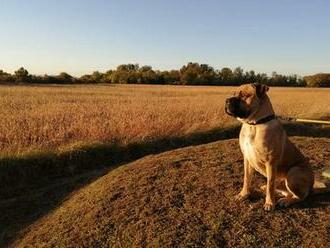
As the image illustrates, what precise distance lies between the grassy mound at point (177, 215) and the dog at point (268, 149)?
0.23 metres

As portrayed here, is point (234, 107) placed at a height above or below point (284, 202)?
above

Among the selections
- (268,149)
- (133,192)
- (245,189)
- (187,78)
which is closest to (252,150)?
(268,149)

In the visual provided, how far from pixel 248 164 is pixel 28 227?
10.3 feet

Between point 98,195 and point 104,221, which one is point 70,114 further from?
point 104,221

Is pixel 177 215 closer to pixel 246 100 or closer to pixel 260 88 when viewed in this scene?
pixel 246 100

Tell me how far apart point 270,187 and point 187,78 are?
6624 cm

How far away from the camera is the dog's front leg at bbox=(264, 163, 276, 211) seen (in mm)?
5366

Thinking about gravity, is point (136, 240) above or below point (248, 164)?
below

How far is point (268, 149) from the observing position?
528cm

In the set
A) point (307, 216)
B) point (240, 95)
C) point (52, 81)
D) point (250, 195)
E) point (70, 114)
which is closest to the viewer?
point (240, 95)

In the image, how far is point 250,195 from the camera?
606 cm

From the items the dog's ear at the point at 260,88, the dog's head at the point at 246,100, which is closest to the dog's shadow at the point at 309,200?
the dog's head at the point at 246,100

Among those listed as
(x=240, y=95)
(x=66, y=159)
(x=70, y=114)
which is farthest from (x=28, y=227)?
(x=70, y=114)

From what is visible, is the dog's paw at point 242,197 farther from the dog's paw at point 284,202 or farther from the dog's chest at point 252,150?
the dog's chest at point 252,150
